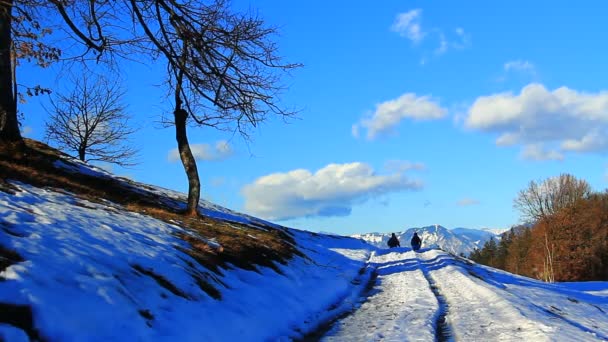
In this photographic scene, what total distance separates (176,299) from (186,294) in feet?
1.48

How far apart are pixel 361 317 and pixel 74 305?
5332 millimetres

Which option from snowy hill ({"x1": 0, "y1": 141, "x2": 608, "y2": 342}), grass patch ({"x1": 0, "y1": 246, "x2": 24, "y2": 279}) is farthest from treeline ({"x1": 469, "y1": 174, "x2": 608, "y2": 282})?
grass patch ({"x1": 0, "y1": 246, "x2": 24, "y2": 279})

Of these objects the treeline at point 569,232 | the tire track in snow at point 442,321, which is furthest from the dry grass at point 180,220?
the treeline at point 569,232

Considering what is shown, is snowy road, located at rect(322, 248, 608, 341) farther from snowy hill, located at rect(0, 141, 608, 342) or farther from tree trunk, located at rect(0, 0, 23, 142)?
tree trunk, located at rect(0, 0, 23, 142)

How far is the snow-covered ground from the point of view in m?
5.30

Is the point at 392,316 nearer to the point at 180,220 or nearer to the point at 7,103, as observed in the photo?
the point at 180,220

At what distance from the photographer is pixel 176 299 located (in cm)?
699

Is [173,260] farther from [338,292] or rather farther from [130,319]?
[338,292]

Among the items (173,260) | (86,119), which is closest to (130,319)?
(173,260)

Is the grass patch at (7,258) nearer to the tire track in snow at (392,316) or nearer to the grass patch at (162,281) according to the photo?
the grass patch at (162,281)

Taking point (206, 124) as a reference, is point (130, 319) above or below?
below

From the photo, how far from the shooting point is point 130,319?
564 cm

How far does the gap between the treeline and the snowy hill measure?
138 ft

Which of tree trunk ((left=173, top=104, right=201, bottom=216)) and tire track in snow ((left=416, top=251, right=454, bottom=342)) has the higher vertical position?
tree trunk ((left=173, top=104, right=201, bottom=216))
